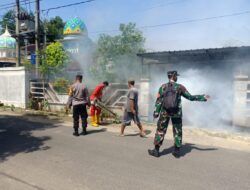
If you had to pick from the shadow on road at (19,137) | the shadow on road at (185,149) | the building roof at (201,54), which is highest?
the building roof at (201,54)

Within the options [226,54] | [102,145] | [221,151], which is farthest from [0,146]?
[226,54]

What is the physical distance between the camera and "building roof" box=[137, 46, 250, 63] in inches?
498

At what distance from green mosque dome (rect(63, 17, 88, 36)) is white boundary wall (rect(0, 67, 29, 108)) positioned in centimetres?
1914

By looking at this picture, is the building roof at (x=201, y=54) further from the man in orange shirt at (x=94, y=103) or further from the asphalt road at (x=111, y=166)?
the asphalt road at (x=111, y=166)

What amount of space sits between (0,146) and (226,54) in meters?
10.3

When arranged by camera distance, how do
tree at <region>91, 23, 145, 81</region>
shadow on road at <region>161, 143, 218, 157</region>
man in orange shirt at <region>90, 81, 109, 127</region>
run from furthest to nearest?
tree at <region>91, 23, 145, 81</region>, man in orange shirt at <region>90, 81, 109, 127</region>, shadow on road at <region>161, 143, 218, 157</region>

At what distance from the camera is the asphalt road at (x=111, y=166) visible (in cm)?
472

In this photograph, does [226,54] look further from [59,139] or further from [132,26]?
[132,26]

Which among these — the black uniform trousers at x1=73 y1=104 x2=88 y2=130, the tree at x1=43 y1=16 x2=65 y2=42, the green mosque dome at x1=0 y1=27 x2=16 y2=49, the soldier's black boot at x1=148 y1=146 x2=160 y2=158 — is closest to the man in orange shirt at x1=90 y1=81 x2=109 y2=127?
the black uniform trousers at x1=73 y1=104 x2=88 y2=130

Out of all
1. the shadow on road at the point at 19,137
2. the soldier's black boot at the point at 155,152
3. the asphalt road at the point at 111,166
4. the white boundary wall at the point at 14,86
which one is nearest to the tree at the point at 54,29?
the white boundary wall at the point at 14,86

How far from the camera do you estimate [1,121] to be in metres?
11.5

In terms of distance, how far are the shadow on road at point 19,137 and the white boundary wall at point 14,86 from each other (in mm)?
3762

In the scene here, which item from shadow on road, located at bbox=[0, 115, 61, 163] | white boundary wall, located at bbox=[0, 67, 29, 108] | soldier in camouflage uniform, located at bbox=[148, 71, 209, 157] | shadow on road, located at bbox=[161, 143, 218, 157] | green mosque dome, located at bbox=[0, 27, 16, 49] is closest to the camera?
soldier in camouflage uniform, located at bbox=[148, 71, 209, 157]

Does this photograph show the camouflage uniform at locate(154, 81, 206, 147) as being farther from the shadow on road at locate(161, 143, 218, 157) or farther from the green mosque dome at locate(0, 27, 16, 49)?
the green mosque dome at locate(0, 27, 16, 49)
